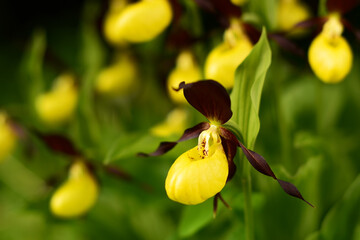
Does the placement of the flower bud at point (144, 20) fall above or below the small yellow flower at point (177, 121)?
above

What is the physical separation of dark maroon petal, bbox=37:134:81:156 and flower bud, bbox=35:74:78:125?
0.43 m

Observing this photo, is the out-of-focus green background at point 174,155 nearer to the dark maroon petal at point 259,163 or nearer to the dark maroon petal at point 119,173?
the dark maroon petal at point 119,173

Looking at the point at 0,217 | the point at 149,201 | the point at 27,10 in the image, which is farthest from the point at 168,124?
the point at 27,10

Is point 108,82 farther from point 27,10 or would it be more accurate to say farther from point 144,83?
point 27,10

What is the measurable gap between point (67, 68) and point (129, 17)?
774 mm

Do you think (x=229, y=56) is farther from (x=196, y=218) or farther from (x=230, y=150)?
(x=196, y=218)

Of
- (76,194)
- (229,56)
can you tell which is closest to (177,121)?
(76,194)

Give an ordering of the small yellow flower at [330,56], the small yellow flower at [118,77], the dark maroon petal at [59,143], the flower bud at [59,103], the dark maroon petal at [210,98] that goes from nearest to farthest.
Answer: the dark maroon petal at [210,98], the small yellow flower at [330,56], the dark maroon petal at [59,143], the flower bud at [59,103], the small yellow flower at [118,77]

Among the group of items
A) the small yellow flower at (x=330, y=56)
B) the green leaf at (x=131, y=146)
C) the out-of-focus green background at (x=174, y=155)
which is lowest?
the out-of-focus green background at (x=174, y=155)

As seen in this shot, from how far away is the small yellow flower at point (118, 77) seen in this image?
1894mm

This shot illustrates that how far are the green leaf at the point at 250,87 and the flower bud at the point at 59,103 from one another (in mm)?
1083

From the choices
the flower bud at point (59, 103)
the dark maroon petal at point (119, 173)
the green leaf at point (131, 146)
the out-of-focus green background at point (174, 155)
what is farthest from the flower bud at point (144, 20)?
the flower bud at point (59, 103)

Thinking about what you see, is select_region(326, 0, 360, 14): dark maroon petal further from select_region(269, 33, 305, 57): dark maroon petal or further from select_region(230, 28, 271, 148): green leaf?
select_region(230, 28, 271, 148): green leaf

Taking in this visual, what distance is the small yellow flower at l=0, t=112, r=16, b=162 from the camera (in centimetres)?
155
